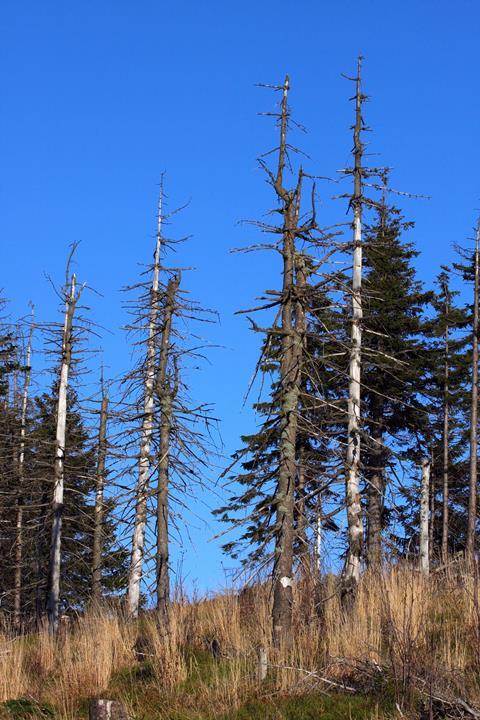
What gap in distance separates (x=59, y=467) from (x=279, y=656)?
15.9m

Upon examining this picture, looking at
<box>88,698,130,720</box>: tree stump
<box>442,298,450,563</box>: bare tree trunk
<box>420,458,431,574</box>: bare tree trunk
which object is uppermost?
<box>442,298,450,563</box>: bare tree trunk

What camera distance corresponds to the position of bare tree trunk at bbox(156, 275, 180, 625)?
60.5 feet

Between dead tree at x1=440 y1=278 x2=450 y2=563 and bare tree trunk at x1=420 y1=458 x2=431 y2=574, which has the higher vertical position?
dead tree at x1=440 y1=278 x2=450 y2=563

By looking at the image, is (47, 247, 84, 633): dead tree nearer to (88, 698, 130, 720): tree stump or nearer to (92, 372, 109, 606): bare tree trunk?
(92, 372, 109, 606): bare tree trunk

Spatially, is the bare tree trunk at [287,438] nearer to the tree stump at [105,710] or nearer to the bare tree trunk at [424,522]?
the tree stump at [105,710]

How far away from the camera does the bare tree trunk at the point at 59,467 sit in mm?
24484

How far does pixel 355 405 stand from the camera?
20828 millimetres

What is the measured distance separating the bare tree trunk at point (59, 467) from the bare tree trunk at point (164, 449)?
6.50 m

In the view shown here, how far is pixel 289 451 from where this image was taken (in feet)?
41.2

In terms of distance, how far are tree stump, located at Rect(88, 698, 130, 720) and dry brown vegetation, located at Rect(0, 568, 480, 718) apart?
851 mm

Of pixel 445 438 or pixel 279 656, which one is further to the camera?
pixel 445 438

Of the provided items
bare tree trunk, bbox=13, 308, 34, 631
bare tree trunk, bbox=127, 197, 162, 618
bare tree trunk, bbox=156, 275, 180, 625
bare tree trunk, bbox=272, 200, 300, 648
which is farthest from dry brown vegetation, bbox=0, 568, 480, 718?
bare tree trunk, bbox=13, 308, 34, 631

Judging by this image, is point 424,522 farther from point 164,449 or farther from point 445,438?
point 445,438

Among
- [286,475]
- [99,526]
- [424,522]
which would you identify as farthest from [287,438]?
[99,526]
